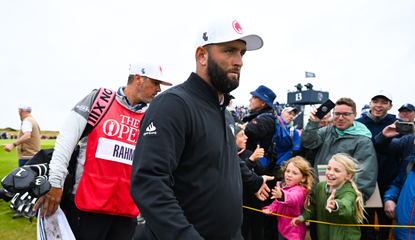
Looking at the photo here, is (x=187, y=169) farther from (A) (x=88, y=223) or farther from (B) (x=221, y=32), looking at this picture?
(A) (x=88, y=223)

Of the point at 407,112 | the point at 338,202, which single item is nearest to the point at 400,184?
the point at 338,202

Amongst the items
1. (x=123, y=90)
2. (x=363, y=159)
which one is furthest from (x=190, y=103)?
(x=363, y=159)

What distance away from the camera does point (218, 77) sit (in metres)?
1.55

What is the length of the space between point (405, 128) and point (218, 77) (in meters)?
3.13

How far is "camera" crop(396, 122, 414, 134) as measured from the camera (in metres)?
3.29

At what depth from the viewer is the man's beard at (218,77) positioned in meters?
1.55

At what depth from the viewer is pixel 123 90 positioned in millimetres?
2785

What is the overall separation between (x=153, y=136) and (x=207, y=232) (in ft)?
2.04

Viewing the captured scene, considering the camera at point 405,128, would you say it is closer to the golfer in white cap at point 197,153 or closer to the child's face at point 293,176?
the child's face at point 293,176

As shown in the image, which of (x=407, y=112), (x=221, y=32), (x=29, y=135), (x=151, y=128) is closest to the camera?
(x=151, y=128)

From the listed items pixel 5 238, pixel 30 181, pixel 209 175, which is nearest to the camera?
pixel 209 175

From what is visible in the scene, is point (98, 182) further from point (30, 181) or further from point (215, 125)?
point (215, 125)

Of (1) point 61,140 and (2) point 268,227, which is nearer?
(1) point 61,140

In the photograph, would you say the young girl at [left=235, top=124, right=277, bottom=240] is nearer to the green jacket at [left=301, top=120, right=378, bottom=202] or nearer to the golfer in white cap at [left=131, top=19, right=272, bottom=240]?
Answer: the green jacket at [left=301, top=120, right=378, bottom=202]
